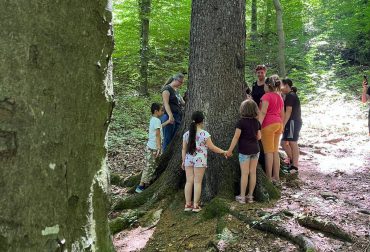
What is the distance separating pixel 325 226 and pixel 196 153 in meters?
2.00

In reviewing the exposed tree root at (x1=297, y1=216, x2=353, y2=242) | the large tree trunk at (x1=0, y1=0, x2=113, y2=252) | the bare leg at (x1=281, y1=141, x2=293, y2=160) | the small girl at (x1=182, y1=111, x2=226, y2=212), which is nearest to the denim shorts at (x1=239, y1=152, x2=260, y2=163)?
the small girl at (x1=182, y1=111, x2=226, y2=212)

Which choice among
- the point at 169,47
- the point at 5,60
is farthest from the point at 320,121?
the point at 5,60

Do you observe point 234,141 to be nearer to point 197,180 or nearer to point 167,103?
point 197,180

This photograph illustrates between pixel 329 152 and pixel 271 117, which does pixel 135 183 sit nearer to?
pixel 271 117

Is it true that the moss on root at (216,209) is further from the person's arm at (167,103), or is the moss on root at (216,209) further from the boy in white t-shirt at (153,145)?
the person's arm at (167,103)

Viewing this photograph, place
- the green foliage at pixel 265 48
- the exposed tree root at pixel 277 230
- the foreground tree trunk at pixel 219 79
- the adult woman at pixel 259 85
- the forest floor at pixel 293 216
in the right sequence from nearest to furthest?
the exposed tree root at pixel 277 230 → the forest floor at pixel 293 216 → the foreground tree trunk at pixel 219 79 → the adult woman at pixel 259 85 → the green foliage at pixel 265 48

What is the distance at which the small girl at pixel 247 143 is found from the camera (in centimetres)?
577

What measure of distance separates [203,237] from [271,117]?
2.64 m

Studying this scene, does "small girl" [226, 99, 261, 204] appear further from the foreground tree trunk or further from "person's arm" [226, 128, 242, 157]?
the foreground tree trunk

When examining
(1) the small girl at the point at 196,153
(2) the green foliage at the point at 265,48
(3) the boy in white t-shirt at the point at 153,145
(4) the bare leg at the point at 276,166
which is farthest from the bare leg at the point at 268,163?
(2) the green foliage at the point at 265,48

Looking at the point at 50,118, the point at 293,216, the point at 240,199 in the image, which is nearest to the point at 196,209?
the point at 240,199

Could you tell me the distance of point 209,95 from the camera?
Answer: 239 inches

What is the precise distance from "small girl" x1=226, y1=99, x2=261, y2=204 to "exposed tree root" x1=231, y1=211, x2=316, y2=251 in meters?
0.61

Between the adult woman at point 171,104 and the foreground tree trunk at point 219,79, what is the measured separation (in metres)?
1.31
